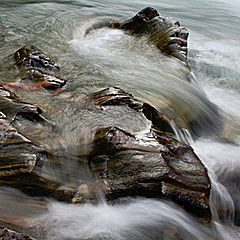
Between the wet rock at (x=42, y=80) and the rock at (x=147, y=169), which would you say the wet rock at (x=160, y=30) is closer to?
the wet rock at (x=42, y=80)

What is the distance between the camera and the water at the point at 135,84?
2812 mm

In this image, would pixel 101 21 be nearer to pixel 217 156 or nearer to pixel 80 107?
pixel 80 107

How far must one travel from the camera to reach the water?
2.81 m

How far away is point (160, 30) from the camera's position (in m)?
8.36

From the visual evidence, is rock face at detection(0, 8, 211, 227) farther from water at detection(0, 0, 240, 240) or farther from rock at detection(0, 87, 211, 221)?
water at detection(0, 0, 240, 240)

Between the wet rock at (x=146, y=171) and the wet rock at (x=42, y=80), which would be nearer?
the wet rock at (x=146, y=171)

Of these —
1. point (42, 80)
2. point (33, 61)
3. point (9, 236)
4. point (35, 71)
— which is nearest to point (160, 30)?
point (33, 61)

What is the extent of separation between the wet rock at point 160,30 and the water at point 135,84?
35cm

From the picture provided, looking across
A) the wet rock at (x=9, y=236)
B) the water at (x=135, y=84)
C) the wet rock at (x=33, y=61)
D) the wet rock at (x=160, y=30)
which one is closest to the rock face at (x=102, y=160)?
the water at (x=135, y=84)

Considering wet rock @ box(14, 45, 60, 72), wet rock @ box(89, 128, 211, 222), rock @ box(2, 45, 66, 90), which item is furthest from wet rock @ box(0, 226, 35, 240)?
wet rock @ box(14, 45, 60, 72)

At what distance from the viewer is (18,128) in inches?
132

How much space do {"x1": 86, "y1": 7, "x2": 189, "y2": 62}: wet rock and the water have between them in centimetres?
35

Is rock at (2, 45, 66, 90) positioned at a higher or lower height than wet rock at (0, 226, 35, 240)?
higher

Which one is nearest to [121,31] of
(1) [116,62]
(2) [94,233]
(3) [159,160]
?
(1) [116,62]
